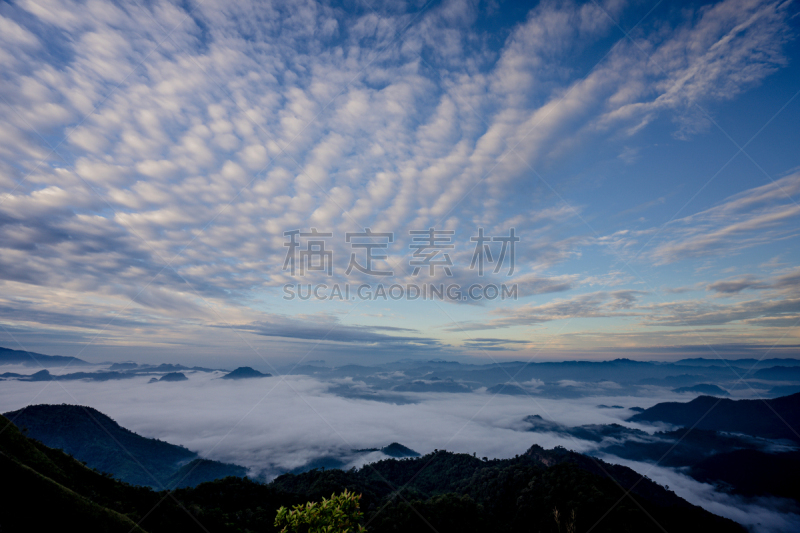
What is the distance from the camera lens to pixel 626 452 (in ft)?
534

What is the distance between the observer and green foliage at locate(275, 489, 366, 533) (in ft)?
28.6

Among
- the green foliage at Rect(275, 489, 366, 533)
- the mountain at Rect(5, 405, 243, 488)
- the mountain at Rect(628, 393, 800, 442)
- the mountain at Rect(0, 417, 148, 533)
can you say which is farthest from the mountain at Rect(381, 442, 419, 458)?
the green foliage at Rect(275, 489, 366, 533)

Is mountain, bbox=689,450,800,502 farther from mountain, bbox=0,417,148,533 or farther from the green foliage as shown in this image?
mountain, bbox=0,417,148,533

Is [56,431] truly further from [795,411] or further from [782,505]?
[795,411]

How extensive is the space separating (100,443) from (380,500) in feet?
563

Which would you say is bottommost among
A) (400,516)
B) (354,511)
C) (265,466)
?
(265,466)

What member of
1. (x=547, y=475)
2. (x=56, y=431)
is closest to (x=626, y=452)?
(x=547, y=475)

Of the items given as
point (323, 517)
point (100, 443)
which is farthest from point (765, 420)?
point (100, 443)

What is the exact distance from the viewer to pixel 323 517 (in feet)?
29.3

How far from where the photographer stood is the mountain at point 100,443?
143m

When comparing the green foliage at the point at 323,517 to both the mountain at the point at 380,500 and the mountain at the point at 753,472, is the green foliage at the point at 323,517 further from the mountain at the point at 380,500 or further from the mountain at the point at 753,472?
the mountain at the point at 753,472

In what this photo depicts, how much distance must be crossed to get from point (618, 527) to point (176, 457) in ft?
674

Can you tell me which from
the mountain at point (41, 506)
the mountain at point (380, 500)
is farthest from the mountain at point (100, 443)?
the mountain at point (41, 506)

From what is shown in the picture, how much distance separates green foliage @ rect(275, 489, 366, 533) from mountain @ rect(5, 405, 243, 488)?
582 feet
